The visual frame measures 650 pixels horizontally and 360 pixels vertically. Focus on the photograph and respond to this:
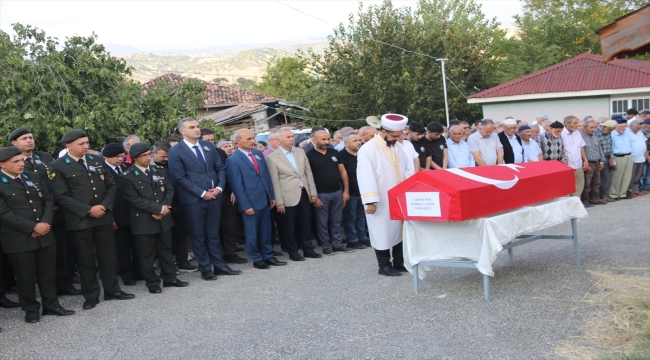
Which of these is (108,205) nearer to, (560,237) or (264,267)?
(264,267)

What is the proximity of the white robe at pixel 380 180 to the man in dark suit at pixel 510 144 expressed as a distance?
4733 millimetres

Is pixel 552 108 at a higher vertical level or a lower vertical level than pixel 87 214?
lower

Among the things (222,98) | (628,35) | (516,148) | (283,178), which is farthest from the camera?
(222,98)

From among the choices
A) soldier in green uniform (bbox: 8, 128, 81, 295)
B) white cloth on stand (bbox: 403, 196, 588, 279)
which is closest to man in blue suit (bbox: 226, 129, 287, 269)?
soldier in green uniform (bbox: 8, 128, 81, 295)

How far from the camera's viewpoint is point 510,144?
12969 mm

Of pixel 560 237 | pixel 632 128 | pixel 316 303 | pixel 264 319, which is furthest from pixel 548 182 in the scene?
pixel 632 128

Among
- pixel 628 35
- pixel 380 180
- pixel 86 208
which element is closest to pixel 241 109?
pixel 380 180

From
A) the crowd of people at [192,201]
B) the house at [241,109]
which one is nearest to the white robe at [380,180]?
the crowd of people at [192,201]

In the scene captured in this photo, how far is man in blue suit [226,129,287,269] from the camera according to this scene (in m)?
9.70

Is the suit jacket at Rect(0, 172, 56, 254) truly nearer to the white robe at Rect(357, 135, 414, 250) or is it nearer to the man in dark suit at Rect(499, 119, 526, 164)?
the white robe at Rect(357, 135, 414, 250)

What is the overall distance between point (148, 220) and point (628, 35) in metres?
5.80

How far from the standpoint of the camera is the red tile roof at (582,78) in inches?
1147

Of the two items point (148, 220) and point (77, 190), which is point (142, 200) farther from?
point (77, 190)

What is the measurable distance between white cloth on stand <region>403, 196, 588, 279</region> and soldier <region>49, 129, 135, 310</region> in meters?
3.55
